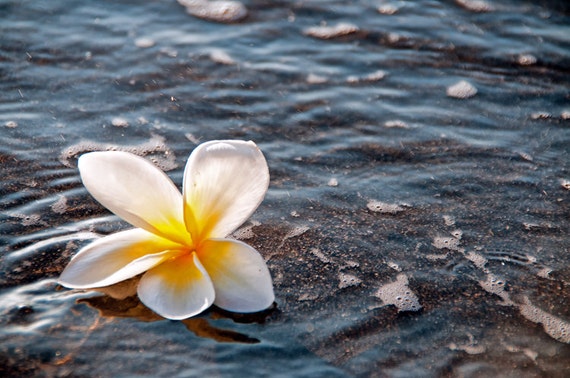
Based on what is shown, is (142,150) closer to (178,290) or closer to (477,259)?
(178,290)

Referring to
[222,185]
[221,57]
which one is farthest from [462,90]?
[222,185]

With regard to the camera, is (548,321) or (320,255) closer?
(548,321)

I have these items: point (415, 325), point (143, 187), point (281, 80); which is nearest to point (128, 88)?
point (281, 80)

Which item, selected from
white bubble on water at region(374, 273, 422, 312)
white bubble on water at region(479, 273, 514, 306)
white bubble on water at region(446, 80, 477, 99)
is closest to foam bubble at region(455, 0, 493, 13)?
white bubble on water at region(446, 80, 477, 99)

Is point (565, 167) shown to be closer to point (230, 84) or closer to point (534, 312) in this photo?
point (534, 312)

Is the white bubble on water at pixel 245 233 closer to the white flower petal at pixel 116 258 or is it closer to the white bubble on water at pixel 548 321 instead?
the white flower petal at pixel 116 258

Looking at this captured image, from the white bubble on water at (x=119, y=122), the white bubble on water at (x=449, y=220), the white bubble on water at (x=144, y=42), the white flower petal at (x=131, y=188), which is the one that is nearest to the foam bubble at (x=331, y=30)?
the white bubble on water at (x=144, y=42)
